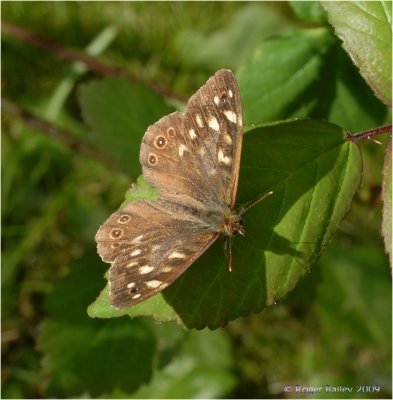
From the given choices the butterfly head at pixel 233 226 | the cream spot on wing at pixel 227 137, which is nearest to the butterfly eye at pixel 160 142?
the cream spot on wing at pixel 227 137

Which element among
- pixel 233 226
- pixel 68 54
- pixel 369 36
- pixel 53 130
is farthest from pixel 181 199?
pixel 68 54

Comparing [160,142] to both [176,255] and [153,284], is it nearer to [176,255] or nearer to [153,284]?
[176,255]

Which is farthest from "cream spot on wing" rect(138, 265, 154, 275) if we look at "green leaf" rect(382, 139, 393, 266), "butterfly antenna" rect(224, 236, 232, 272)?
"green leaf" rect(382, 139, 393, 266)

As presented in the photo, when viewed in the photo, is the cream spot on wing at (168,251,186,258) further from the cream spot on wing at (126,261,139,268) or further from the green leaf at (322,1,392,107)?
the green leaf at (322,1,392,107)

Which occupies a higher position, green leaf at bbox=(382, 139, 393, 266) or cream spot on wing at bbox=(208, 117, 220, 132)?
cream spot on wing at bbox=(208, 117, 220, 132)

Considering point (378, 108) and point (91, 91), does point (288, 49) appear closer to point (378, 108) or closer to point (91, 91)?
point (378, 108)
